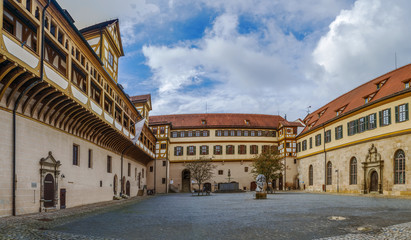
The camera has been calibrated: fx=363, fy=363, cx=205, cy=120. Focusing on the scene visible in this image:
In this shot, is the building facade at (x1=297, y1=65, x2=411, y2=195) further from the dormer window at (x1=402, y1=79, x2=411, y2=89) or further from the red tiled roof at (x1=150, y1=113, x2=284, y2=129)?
the red tiled roof at (x1=150, y1=113, x2=284, y2=129)

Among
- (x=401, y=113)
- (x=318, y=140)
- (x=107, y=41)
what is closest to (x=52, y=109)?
(x=107, y=41)

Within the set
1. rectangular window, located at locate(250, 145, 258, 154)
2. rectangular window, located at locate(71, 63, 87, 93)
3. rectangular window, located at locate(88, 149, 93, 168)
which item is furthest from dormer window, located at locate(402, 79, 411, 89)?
rectangular window, located at locate(250, 145, 258, 154)

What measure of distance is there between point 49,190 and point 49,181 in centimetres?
46

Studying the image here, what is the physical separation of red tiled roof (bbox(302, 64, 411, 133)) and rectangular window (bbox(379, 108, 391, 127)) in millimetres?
1580

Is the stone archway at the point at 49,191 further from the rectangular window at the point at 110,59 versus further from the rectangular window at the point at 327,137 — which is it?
the rectangular window at the point at 327,137

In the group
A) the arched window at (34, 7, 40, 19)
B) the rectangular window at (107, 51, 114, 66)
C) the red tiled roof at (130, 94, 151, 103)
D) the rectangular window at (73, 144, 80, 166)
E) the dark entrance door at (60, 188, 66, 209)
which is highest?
the rectangular window at (107, 51, 114, 66)

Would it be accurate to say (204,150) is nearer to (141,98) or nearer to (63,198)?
(141,98)

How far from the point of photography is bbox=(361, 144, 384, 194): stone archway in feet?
109

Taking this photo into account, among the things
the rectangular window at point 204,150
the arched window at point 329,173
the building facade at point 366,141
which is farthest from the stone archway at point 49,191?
the rectangular window at point 204,150

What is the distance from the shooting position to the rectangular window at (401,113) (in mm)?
30156

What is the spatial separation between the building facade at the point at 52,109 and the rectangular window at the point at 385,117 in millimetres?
23458

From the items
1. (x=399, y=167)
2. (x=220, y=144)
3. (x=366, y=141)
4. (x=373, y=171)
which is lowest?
(x=373, y=171)

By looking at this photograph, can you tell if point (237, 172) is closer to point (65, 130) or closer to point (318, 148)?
point (318, 148)

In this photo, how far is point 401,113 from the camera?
3073 centimetres
